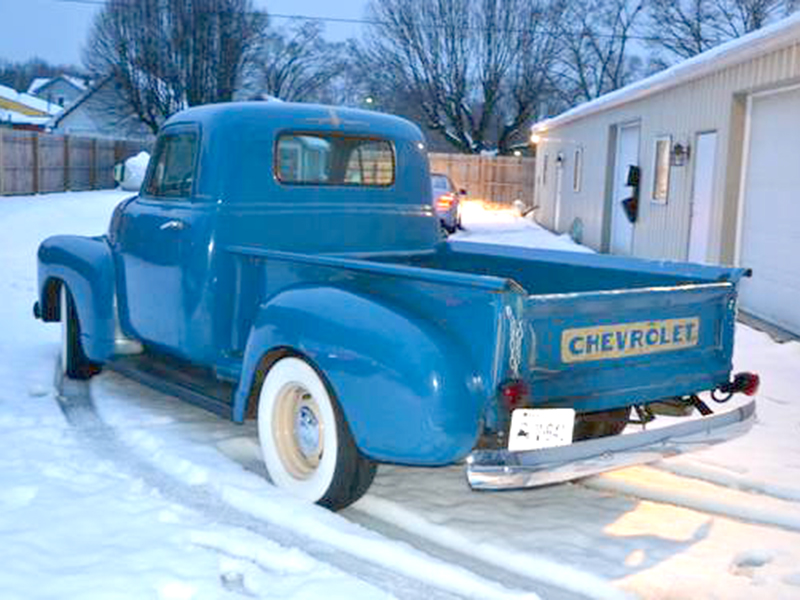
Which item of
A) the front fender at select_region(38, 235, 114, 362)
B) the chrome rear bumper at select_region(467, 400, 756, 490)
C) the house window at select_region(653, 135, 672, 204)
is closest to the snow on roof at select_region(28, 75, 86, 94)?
the house window at select_region(653, 135, 672, 204)

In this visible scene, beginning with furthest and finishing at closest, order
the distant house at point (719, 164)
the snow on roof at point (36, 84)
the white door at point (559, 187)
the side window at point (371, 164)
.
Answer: the snow on roof at point (36, 84) → the white door at point (559, 187) → the distant house at point (719, 164) → the side window at point (371, 164)

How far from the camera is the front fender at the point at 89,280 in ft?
20.7

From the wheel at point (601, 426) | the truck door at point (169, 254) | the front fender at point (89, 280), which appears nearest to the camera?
the wheel at point (601, 426)

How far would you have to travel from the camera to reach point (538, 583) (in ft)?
12.6

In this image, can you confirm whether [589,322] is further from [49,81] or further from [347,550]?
[49,81]

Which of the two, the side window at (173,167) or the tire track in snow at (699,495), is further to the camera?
the side window at (173,167)

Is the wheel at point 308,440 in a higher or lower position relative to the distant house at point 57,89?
lower

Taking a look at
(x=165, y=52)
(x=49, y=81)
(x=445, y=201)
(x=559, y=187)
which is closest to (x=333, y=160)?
(x=445, y=201)

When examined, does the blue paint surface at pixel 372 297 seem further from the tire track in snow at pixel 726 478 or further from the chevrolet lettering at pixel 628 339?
the tire track in snow at pixel 726 478

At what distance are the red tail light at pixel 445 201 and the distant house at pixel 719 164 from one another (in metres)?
4.14

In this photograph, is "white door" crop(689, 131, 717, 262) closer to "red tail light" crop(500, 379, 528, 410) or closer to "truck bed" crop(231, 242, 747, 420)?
"truck bed" crop(231, 242, 747, 420)

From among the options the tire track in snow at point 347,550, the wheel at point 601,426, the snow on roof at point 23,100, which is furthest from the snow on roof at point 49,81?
the wheel at point 601,426

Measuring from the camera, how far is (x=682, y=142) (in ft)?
44.7

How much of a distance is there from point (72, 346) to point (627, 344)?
13.9 ft
